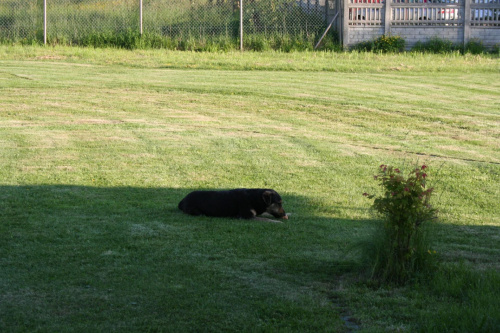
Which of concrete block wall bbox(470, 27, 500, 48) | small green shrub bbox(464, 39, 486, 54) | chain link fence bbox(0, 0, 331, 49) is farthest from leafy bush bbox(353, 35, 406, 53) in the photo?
concrete block wall bbox(470, 27, 500, 48)

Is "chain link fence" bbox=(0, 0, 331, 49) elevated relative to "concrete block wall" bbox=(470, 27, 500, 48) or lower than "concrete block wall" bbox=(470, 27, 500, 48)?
elevated

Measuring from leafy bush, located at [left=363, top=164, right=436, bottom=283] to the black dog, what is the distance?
2313 millimetres

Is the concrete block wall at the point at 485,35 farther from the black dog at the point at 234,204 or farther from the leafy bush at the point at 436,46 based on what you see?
the black dog at the point at 234,204

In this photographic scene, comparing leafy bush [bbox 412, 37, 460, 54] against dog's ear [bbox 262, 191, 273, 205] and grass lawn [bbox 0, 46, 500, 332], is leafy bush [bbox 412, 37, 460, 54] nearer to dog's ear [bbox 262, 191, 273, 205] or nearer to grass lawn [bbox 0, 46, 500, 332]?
grass lawn [bbox 0, 46, 500, 332]

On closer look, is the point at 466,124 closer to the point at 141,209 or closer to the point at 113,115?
the point at 113,115

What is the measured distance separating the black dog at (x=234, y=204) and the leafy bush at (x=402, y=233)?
2313 millimetres

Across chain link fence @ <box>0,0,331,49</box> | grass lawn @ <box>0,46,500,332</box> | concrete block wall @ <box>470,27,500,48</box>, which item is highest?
chain link fence @ <box>0,0,331,49</box>

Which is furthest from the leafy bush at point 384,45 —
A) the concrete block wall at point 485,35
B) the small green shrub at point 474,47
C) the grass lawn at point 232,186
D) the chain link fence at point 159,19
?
the grass lawn at point 232,186

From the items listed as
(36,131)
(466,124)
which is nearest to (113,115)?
(36,131)

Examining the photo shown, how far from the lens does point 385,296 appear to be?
538 centimetres

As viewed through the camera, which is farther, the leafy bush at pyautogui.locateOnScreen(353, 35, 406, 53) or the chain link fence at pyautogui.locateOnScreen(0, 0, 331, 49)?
the leafy bush at pyautogui.locateOnScreen(353, 35, 406, 53)

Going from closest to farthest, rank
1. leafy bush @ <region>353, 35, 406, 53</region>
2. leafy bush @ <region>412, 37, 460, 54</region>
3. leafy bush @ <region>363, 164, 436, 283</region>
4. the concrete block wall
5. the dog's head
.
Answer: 1. leafy bush @ <region>363, 164, 436, 283</region>
2. the dog's head
3. leafy bush @ <region>353, 35, 406, 53</region>
4. leafy bush @ <region>412, 37, 460, 54</region>
5. the concrete block wall

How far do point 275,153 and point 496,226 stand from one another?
15.3 feet

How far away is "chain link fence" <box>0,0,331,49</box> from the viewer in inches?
974
